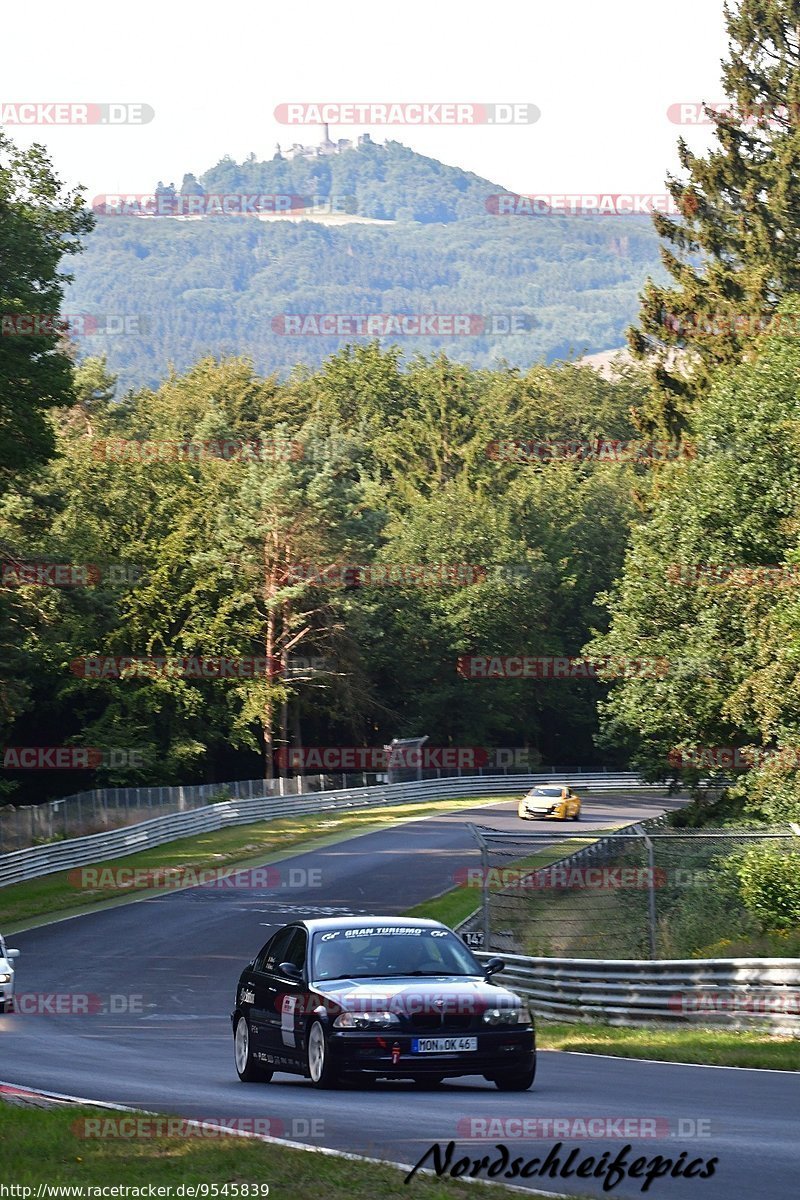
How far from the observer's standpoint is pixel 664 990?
1912cm

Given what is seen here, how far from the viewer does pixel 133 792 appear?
51.1 m

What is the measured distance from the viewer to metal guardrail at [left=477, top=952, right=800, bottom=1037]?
17.5 meters

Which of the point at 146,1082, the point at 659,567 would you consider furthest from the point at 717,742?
the point at 146,1082

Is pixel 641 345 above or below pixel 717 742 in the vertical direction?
above

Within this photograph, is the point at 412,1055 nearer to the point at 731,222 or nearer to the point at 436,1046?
the point at 436,1046

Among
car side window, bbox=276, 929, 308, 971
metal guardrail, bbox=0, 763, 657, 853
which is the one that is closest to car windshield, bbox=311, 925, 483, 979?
car side window, bbox=276, 929, 308, 971

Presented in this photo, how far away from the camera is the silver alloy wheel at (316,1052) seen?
12891mm

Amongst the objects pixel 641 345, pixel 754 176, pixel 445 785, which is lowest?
pixel 445 785

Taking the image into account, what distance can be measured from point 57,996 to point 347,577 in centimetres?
4641

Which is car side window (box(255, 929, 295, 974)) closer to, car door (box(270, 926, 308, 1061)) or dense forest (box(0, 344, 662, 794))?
car door (box(270, 926, 308, 1061))

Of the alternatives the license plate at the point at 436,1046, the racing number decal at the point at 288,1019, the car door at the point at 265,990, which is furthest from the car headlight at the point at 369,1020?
the car door at the point at 265,990

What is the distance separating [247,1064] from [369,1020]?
2.34 metres

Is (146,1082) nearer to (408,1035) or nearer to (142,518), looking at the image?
(408,1035)

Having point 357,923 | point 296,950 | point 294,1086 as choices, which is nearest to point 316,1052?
point 294,1086
